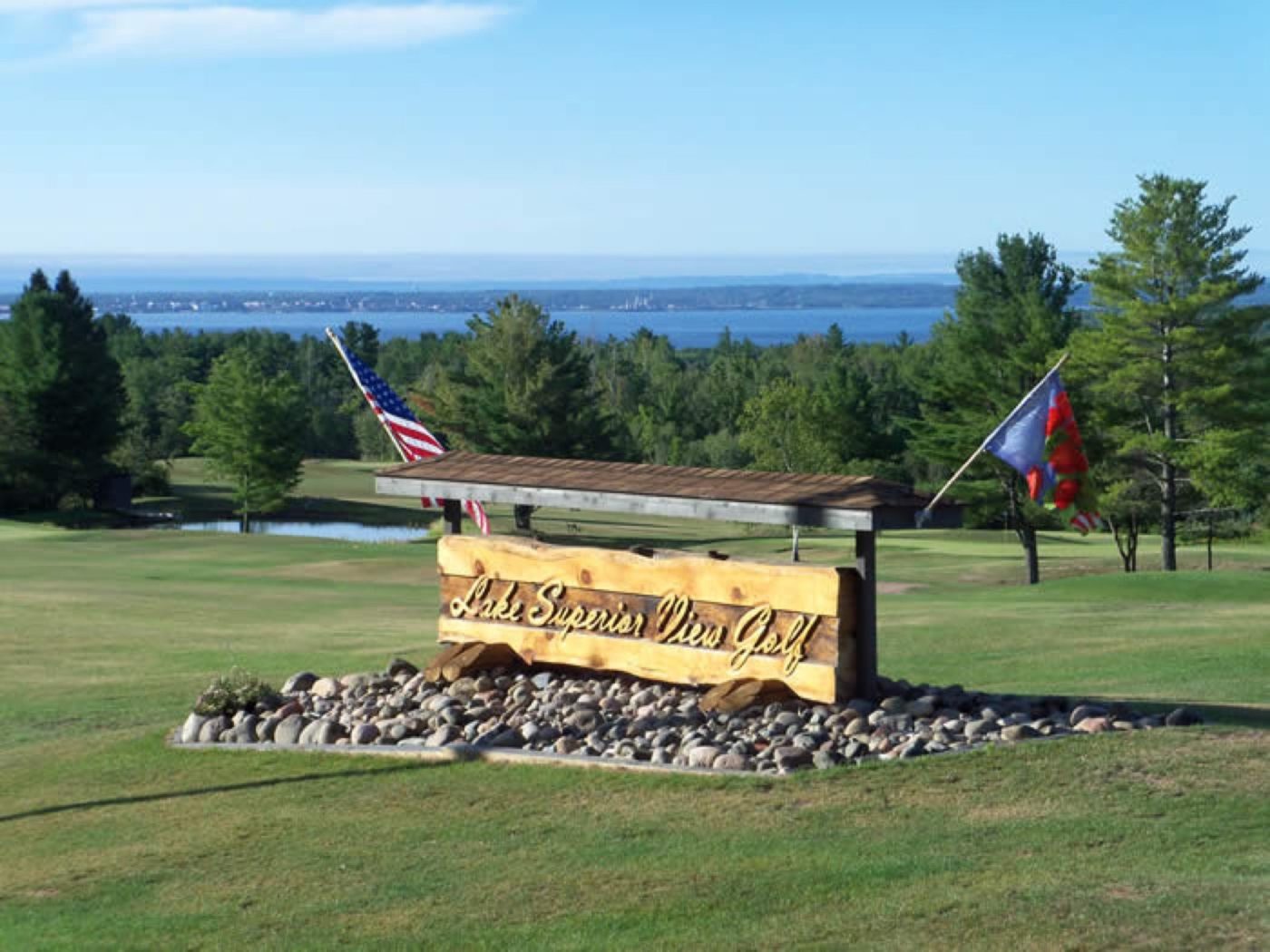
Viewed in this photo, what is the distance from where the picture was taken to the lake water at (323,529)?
71.8 m

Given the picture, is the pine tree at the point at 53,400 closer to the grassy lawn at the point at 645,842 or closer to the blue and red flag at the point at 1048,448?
the grassy lawn at the point at 645,842

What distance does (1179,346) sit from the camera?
4259cm

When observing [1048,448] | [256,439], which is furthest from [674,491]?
[256,439]

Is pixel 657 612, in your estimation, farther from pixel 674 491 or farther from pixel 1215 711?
pixel 1215 711

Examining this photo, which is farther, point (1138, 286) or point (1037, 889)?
point (1138, 286)

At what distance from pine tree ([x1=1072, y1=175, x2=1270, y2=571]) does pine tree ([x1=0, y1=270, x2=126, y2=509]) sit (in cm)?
4683

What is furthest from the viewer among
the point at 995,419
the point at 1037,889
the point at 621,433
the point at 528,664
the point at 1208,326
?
the point at 621,433

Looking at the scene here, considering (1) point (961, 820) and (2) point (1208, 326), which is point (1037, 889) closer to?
(1) point (961, 820)

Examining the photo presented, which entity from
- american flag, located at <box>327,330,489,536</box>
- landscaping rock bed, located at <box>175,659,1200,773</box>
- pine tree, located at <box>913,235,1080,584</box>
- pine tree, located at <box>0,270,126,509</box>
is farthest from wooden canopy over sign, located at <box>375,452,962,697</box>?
pine tree, located at <box>0,270,126,509</box>

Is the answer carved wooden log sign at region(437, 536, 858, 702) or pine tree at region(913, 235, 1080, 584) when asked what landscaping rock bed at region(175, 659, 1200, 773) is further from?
pine tree at region(913, 235, 1080, 584)

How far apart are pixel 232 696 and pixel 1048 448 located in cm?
733

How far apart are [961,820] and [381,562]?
97.8 feet

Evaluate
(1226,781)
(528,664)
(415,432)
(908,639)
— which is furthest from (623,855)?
(908,639)

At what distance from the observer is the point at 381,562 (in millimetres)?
39500
